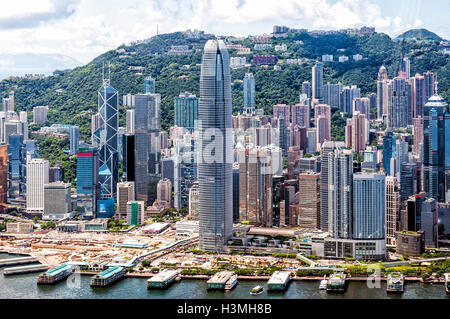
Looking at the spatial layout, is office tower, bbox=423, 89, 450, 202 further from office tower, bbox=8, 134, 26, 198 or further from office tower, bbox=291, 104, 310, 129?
office tower, bbox=8, 134, 26, 198

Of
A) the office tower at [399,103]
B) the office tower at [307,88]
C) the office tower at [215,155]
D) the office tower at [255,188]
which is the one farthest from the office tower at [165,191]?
the office tower at [307,88]

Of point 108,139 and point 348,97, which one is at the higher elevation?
point 348,97

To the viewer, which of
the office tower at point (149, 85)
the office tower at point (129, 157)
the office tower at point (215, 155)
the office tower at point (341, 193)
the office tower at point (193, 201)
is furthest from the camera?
the office tower at point (149, 85)

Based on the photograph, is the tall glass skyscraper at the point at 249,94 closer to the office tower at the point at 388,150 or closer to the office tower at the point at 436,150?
the office tower at the point at 388,150

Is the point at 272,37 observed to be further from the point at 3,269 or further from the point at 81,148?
the point at 3,269

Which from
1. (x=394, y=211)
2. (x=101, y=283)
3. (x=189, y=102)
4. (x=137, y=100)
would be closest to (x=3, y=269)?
(x=101, y=283)

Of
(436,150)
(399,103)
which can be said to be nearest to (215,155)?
(436,150)

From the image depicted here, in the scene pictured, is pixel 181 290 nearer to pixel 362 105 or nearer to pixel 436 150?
pixel 436 150
